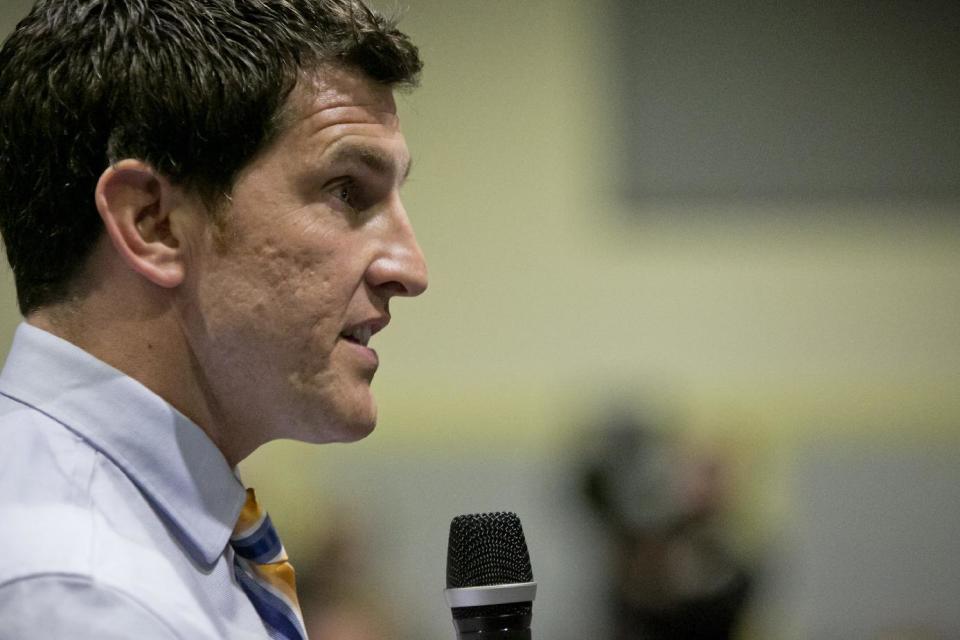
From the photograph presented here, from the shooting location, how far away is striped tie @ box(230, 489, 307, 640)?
134 centimetres

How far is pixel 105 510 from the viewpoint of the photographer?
115 centimetres

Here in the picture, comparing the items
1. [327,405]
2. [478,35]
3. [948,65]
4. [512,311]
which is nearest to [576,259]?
[512,311]

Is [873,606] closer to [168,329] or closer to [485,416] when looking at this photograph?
[485,416]

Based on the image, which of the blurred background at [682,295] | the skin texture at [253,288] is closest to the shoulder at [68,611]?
the skin texture at [253,288]

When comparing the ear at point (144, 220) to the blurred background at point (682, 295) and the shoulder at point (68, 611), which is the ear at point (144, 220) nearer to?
the shoulder at point (68, 611)

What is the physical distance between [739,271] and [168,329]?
3959mm

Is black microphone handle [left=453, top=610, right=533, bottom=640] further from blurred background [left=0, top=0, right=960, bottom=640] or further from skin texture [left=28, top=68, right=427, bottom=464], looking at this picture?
blurred background [left=0, top=0, right=960, bottom=640]

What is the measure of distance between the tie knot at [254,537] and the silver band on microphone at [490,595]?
0.20m

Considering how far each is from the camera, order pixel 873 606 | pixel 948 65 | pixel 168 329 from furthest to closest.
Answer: pixel 948 65
pixel 873 606
pixel 168 329

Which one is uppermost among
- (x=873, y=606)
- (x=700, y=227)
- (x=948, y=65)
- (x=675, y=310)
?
(x=948, y=65)

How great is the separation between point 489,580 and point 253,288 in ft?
1.27

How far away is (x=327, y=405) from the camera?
4.36ft

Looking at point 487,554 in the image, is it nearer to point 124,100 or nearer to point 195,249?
point 195,249

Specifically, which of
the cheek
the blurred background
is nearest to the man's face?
the cheek
